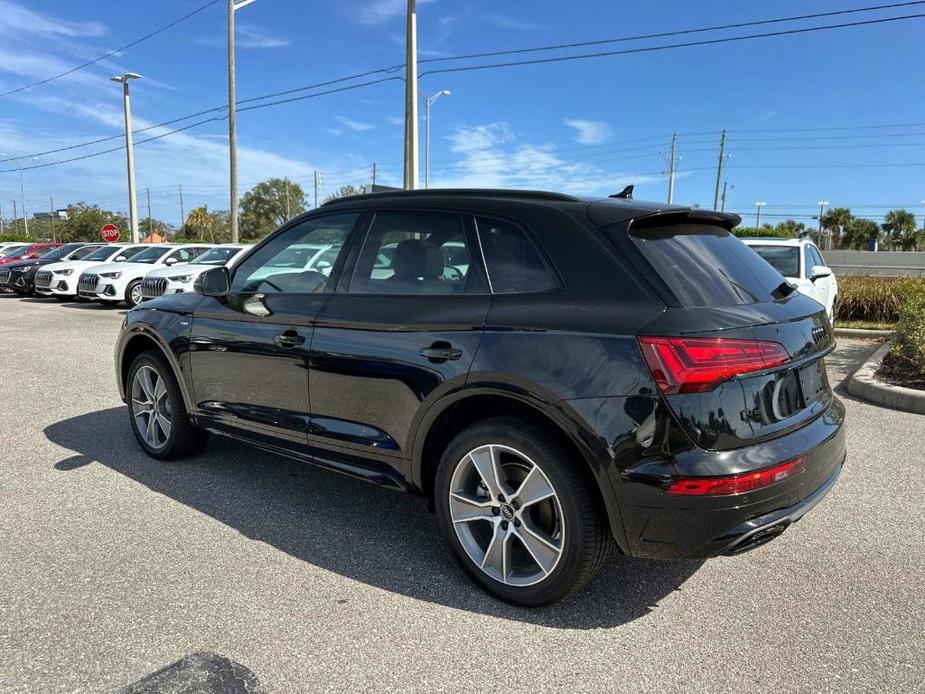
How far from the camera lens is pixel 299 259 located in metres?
3.93

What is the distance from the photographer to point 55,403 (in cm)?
642

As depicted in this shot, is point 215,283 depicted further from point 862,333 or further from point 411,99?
point 411,99

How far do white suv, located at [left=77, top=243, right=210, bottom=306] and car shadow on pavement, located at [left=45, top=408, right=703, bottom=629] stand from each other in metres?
12.1

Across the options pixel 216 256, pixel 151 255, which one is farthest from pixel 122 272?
pixel 216 256

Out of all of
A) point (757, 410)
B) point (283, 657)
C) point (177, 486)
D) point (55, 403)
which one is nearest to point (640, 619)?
point (757, 410)

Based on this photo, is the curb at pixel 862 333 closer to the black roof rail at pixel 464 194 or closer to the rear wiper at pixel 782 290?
the rear wiper at pixel 782 290

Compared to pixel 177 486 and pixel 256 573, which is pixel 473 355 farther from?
pixel 177 486

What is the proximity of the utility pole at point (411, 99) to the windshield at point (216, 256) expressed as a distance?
4755mm

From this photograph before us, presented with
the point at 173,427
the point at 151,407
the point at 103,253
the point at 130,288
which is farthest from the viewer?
the point at 103,253

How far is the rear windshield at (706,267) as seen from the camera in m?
2.66

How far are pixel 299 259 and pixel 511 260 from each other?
1504mm

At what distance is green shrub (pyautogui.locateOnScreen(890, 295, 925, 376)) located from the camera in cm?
695

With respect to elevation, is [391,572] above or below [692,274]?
below

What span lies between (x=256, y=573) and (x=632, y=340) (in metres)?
2.03
